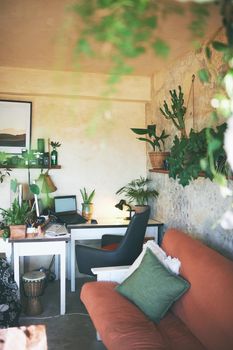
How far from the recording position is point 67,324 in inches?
118

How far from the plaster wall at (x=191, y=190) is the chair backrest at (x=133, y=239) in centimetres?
45

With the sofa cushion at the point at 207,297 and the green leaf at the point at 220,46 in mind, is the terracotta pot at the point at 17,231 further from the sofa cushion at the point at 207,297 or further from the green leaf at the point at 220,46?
the green leaf at the point at 220,46

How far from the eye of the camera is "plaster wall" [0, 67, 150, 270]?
3.97 m

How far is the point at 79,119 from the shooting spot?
4.13 metres

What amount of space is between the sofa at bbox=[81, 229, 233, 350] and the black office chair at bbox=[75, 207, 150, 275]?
1.99 ft

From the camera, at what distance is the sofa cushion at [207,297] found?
1770mm

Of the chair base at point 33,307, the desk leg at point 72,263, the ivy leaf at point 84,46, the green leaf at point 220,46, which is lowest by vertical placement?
the chair base at point 33,307

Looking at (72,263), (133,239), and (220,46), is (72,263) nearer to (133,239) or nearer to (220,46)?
(133,239)

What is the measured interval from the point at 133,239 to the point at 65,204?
1288 millimetres

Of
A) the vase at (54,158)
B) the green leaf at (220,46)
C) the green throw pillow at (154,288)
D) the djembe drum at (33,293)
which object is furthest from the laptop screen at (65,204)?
the green leaf at (220,46)

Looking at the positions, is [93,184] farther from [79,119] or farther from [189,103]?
[189,103]

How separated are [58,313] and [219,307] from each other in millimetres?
1887

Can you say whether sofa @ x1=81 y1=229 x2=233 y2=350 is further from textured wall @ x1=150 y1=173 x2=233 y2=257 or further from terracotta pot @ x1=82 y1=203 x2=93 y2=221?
terracotta pot @ x1=82 y1=203 x2=93 y2=221

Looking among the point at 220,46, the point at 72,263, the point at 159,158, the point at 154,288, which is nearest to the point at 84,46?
the point at 220,46
